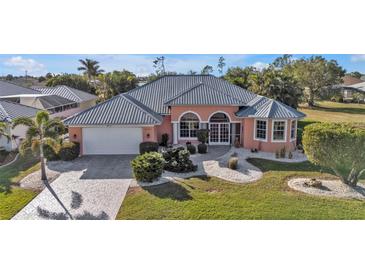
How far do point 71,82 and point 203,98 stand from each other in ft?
125

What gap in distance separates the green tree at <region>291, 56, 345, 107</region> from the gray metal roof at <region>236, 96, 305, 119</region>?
115ft

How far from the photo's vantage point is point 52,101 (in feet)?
110

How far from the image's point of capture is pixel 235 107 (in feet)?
76.4

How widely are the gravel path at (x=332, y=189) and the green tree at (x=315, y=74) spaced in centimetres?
4263

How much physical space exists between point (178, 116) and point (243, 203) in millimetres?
12350

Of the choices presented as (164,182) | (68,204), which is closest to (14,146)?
(68,204)

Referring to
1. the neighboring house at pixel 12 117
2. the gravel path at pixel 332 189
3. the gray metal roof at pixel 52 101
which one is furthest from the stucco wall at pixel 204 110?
the gray metal roof at pixel 52 101

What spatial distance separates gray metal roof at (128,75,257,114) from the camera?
2545 cm

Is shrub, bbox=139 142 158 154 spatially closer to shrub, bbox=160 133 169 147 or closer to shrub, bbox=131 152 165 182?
shrub, bbox=160 133 169 147

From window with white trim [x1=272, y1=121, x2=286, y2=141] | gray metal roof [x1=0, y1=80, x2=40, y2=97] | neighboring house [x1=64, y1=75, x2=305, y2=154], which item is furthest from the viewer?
gray metal roof [x1=0, y1=80, x2=40, y2=97]

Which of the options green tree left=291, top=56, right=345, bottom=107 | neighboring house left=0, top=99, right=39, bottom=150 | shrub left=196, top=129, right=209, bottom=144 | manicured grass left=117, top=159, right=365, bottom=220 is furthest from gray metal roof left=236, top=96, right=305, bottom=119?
green tree left=291, top=56, right=345, bottom=107

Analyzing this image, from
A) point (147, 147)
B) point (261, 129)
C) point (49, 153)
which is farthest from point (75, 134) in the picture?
point (261, 129)

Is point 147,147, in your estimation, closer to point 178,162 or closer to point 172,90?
point 178,162

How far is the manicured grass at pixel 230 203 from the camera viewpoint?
11836 mm
